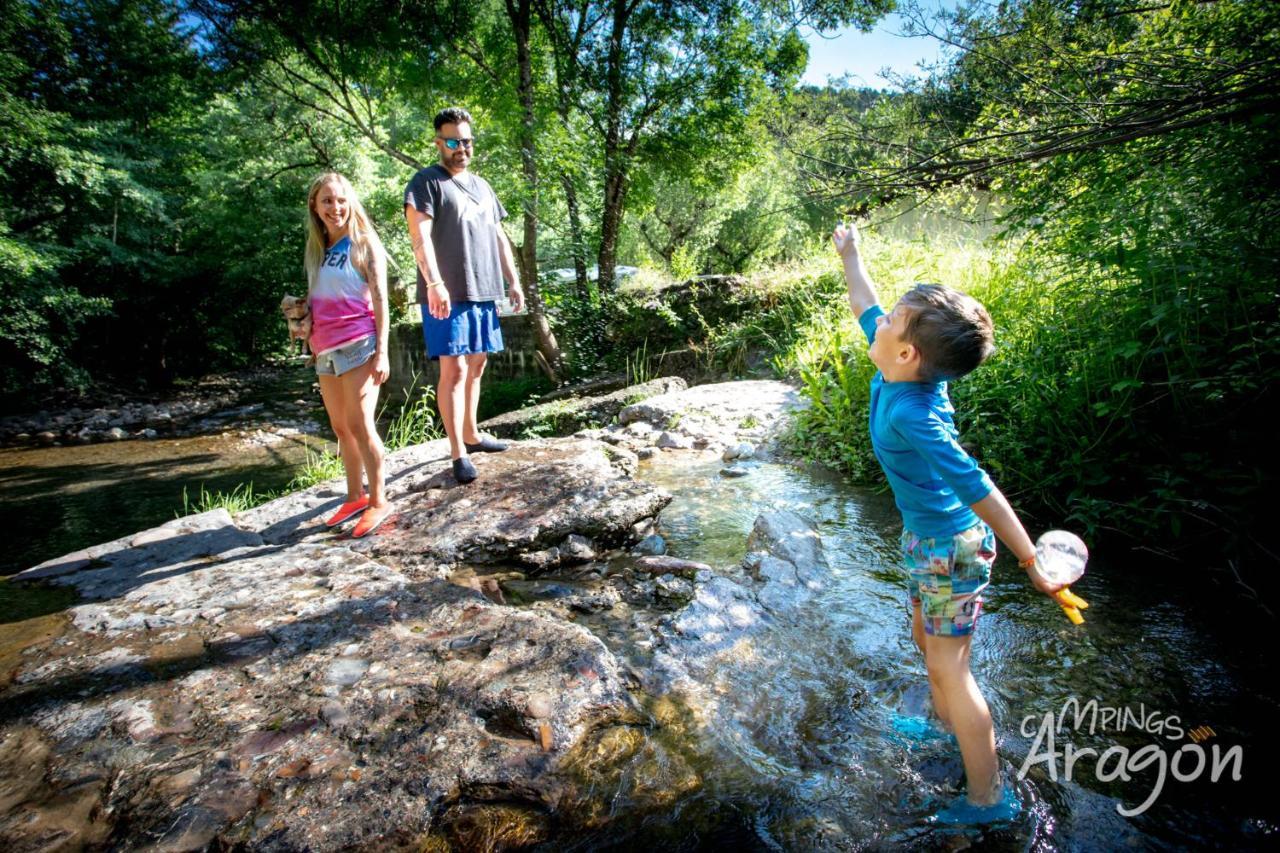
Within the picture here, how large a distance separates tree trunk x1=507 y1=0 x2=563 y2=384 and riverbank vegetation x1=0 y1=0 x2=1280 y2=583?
4cm

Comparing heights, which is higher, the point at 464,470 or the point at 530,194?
the point at 530,194

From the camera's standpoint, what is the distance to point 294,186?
15266mm

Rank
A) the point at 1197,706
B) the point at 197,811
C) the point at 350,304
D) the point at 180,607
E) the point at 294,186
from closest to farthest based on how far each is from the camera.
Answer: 1. the point at 197,811
2. the point at 1197,706
3. the point at 180,607
4. the point at 350,304
5. the point at 294,186

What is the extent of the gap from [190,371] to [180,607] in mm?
19312

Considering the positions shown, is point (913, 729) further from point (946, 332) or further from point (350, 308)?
point (350, 308)

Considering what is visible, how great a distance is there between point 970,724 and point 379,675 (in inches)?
70.3

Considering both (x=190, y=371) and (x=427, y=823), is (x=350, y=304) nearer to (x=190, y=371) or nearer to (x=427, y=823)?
(x=427, y=823)

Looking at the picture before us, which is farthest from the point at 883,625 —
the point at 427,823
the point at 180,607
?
the point at 180,607

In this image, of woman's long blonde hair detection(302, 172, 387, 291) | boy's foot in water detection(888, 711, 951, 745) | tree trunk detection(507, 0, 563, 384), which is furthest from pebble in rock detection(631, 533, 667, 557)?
tree trunk detection(507, 0, 563, 384)

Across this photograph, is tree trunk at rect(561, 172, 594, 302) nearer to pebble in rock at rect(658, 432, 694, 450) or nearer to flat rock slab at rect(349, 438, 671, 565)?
pebble in rock at rect(658, 432, 694, 450)

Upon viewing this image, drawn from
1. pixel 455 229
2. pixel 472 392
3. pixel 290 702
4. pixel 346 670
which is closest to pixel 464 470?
pixel 472 392

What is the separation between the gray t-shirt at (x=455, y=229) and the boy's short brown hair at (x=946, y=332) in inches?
110

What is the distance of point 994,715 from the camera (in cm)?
196

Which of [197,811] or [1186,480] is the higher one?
[1186,480]
